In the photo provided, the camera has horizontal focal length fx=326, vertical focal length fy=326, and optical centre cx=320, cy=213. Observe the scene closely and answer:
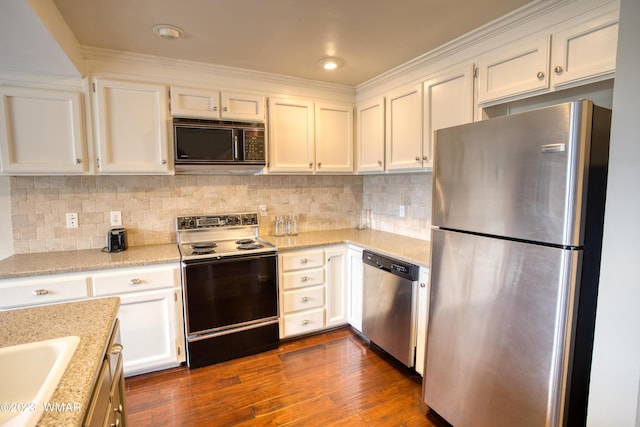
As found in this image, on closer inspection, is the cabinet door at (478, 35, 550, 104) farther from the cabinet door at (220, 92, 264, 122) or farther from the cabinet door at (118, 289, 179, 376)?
the cabinet door at (118, 289, 179, 376)

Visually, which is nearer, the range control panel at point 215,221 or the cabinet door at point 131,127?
the cabinet door at point 131,127

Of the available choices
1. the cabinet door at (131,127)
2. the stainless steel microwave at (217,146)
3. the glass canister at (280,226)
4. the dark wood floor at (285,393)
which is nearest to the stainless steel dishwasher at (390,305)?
the dark wood floor at (285,393)

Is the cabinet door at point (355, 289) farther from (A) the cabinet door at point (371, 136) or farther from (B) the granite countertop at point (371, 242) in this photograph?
(A) the cabinet door at point (371, 136)

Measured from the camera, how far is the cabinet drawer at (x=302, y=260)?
106 inches

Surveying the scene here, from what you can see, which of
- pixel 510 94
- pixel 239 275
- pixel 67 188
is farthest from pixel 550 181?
pixel 67 188

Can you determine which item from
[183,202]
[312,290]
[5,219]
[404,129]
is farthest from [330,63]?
[5,219]

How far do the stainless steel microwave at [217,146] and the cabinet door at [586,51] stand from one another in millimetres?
2020

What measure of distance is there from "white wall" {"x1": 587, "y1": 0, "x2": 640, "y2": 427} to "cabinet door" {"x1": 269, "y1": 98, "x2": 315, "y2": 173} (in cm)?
224

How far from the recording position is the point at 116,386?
125cm

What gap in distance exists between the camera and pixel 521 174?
1.34 m

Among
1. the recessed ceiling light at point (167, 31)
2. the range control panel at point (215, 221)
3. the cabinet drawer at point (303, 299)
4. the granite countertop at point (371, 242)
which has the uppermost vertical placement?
the recessed ceiling light at point (167, 31)

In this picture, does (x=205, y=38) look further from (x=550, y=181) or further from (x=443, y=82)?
(x=550, y=181)

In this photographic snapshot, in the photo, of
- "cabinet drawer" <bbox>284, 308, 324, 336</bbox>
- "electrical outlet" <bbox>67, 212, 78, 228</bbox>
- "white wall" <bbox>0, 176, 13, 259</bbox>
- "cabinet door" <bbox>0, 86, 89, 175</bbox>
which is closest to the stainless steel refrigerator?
"cabinet drawer" <bbox>284, 308, 324, 336</bbox>

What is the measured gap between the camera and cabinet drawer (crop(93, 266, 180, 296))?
7.03 ft
